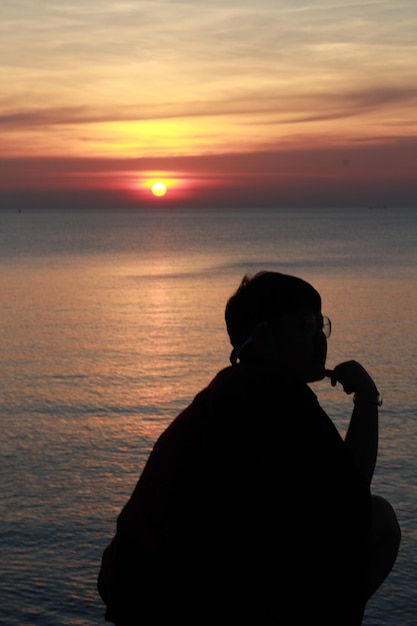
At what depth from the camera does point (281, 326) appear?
3.14 metres

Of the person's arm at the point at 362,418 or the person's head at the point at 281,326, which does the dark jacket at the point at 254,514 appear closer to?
the person's head at the point at 281,326

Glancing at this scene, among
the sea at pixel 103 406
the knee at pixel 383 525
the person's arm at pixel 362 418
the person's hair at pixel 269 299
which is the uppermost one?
the person's hair at pixel 269 299

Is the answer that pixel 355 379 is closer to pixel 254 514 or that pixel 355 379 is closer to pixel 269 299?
pixel 269 299

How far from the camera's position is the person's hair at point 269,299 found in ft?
10.3

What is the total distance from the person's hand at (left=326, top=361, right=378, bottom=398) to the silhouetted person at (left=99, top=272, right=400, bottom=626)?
0.44m

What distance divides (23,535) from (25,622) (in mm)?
1647

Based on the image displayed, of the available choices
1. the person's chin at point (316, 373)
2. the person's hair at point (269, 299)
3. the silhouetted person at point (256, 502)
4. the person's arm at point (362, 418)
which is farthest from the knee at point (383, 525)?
the person's hair at point (269, 299)

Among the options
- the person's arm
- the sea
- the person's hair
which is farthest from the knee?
the sea

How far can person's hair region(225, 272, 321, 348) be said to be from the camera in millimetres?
3135

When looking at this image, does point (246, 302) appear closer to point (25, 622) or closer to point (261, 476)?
point (261, 476)

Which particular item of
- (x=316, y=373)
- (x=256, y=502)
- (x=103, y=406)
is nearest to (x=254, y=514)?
(x=256, y=502)

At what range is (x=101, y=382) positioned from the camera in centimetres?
1667

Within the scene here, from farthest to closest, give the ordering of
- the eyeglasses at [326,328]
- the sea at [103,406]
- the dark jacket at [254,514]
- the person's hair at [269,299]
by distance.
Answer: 1. the sea at [103,406]
2. the eyeglasses at [326,328]
3. the person's hair at [269,299]
4. the dark jacket at [254,514]

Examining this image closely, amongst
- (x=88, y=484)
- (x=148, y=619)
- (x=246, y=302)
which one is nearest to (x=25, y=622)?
(x=88, y=484)
